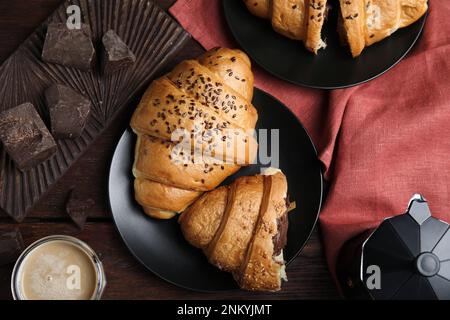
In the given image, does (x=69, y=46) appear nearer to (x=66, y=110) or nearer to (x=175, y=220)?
(x=66, y=110)

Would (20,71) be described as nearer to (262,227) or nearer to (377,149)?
(262,227)

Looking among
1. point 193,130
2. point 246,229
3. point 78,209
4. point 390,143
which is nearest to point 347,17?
point 390,143

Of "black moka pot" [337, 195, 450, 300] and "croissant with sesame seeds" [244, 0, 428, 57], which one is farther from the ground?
"croissant with sesame seeds" [244, 0, 428, 57]

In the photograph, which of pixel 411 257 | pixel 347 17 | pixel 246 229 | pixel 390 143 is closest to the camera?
pixel 411 257

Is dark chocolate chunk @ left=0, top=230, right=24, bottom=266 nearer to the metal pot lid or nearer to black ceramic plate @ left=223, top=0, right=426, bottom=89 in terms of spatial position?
black ceramic plate @ left=223, top=0, right=426, bottom=89

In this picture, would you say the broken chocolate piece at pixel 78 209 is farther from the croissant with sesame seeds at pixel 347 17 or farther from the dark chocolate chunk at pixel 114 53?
the croissant with sesame seeds at pixel 347 17

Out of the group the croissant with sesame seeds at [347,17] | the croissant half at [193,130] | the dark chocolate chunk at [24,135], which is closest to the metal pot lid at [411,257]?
the croissant half at [193,130]

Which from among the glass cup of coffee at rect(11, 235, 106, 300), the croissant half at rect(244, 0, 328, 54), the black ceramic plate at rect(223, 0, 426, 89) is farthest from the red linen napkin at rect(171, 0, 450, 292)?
the glass cup of coffee at rect(11, 235, 106, 300)
